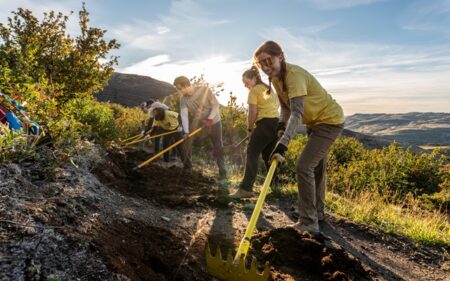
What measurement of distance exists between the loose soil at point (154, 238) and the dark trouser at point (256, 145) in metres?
0.47

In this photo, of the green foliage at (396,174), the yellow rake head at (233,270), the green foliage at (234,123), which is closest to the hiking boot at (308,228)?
the yellow rake head at (233,270)

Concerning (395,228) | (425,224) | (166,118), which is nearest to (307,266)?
(395,228)

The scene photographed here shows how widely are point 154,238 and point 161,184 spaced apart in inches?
119

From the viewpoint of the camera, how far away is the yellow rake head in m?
2.46

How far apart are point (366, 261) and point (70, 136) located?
11.7 ft

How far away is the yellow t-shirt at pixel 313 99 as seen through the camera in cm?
364

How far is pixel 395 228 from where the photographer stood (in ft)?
16.3

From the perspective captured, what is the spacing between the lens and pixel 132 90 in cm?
4884

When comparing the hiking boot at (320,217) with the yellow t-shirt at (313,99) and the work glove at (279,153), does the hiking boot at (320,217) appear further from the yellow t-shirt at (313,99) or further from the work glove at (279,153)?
the work glove at (279,153)

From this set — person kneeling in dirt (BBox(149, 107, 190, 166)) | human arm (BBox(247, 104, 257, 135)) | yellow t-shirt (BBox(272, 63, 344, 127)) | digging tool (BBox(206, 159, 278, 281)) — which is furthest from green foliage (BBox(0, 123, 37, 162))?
person kneeling in dirt (BBox(149, 107, 190, 166))

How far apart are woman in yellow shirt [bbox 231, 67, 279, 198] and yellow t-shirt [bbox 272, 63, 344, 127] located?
148 cm

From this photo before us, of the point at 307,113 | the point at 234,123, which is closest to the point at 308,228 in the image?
the point at 307,113

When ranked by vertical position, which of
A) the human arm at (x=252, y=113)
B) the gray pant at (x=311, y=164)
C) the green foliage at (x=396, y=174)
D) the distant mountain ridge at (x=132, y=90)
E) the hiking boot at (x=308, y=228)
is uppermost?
the distant mountain ridge at (x=132, y=90)

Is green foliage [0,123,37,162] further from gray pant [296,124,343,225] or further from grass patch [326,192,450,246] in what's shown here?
grass patch [326,192,450,246]
